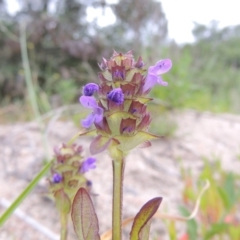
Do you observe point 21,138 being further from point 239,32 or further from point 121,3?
point 239,32

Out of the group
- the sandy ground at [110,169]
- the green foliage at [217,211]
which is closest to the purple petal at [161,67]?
the green foliage at [217,211]

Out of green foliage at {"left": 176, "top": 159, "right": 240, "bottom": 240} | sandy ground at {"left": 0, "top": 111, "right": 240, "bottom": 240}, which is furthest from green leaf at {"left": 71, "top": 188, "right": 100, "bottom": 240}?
sandy ground at {"left": 0, "top": 111, "right": 240, "bottom": 240}

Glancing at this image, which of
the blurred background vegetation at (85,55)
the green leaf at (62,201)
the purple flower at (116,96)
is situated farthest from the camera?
the blurred background vegetation at (85,55)

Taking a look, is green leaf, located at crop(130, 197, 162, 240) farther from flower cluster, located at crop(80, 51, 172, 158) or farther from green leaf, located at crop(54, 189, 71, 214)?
green leaf, located at crop(54, 189, 71, 214)

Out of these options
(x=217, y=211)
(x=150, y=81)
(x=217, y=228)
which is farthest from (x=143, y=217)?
(x=217, y=211)

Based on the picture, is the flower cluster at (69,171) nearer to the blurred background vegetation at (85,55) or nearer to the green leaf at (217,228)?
the green leaf at (217,228)

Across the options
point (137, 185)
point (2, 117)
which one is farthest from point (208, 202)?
point (2, 117)
